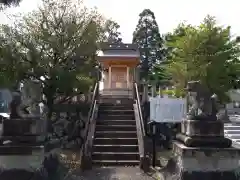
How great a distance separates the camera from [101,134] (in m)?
14.9

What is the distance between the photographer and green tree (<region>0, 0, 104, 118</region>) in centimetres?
1738

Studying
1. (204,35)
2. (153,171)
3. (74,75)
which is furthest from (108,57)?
(153,171)

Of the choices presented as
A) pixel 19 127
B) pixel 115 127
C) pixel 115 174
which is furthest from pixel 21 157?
pixel 115 127

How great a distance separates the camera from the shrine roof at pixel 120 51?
26703 millimetres

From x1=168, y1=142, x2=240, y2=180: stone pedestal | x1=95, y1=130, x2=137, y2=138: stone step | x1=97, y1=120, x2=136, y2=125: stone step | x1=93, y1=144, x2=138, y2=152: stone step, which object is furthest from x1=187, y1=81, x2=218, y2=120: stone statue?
x1=97, y1=120, x2=136, y2=125: stone step

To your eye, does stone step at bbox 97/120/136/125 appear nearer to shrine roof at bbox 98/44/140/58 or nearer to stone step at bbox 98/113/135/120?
stone step at bbox 98/113/135/120

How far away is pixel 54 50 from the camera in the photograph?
722 inches

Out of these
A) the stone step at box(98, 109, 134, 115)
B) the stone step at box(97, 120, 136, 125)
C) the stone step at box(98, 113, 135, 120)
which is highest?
the stone step at box(98, 109, 134, 115)

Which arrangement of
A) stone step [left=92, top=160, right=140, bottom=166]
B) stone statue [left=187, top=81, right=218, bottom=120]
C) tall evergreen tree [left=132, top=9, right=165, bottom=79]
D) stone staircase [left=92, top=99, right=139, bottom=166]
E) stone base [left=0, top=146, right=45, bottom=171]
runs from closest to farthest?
stone base [left=0, top=146, right=45, bottom=171], stone statue [left=187, top=81, right=218, bottom=120], stone step [left=92, top=160, right=140, bottom=166], stone staircase [left=92, top=99, right=139, bottom=166], tall evergreen tree [left=132, top=9, right=165, bottom=79]

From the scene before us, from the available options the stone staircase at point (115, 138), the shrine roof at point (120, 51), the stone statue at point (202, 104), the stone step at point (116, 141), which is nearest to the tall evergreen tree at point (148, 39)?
the shrine roof at point (120, 51)

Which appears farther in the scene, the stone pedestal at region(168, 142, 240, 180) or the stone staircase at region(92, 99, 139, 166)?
the stone staircase at region(92, 99, 139, 166)

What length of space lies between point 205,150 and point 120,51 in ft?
67.6

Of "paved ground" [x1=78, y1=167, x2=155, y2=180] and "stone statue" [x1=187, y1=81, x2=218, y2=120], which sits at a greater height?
"stone statue" [x1=187, y1=81, x2=218, y2=120]

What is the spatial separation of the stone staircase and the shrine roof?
8.69 metres
